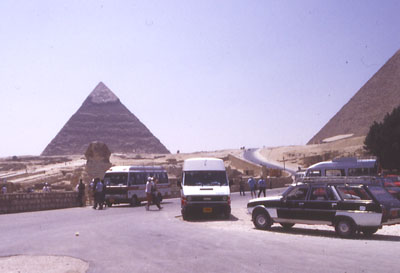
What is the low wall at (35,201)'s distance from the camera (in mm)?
18750

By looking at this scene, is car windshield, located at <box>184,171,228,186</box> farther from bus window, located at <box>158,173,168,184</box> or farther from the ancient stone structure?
the ancient stone structure

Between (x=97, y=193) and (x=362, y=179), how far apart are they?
12957 millimetres

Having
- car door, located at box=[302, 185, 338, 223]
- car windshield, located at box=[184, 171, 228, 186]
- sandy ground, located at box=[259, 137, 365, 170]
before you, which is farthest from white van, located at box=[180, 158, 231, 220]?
sandy ground, located at box=[259, 137, 365, 170]

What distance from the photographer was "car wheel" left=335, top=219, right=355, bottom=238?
9797 millimetres

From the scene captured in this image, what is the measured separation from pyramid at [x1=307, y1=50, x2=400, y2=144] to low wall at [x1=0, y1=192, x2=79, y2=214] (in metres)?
114

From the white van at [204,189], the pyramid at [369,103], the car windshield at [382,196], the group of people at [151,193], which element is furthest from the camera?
the pyramid at [369,103]

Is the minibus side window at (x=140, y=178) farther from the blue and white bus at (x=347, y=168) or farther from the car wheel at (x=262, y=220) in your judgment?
the car wheel at (x=262, y=220)

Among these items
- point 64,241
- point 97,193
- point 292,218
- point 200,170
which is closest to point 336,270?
point 292,218

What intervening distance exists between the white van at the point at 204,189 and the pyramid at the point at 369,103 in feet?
385

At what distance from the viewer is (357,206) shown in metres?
9.80

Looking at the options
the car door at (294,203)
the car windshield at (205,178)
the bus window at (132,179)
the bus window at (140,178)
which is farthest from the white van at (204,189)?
the bus window at (140,178)

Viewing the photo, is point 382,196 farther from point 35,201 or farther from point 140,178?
point 35,201

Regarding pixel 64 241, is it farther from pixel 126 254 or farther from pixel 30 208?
pixel 30 208

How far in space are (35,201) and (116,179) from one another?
3.78 meters
